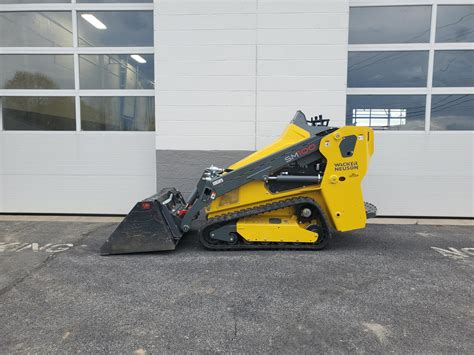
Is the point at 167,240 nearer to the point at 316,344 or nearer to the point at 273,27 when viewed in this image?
the point at 316,344

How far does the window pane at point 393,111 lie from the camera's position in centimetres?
626

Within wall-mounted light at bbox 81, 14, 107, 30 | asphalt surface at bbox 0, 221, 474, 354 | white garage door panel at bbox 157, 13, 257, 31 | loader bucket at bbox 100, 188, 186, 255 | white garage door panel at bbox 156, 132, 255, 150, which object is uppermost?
wall-mounted light at bbox 81, 14, 107, 30

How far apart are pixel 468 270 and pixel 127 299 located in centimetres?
361

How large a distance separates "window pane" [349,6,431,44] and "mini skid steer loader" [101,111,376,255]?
2.96m

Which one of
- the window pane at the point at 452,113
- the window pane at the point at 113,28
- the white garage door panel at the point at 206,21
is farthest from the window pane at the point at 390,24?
the window pane at the point at 113,28

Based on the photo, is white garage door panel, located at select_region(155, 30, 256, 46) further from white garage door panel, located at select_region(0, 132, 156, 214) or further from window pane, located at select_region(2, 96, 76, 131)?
window pane, located at select_region(2, 96, 76, 131)

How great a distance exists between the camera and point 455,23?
614 centimetres

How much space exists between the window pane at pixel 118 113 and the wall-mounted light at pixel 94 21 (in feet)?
4.56

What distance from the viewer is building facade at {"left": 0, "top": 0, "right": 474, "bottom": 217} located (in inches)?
238

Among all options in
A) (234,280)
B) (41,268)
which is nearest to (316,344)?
(234,280)

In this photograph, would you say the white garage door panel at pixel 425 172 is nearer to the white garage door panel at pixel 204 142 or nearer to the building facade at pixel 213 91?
the building facade at pixel 213 91

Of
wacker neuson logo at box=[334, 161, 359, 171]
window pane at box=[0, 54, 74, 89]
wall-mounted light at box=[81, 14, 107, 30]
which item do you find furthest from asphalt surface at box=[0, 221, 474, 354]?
wall-mounted light at box=[81, 14, 107, 30]

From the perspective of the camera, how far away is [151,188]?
662 cm

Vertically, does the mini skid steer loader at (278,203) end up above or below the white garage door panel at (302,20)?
below
